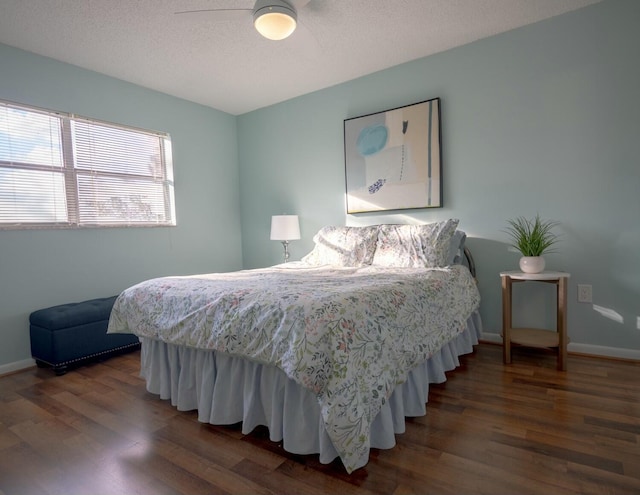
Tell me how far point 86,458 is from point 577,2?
3.89 m

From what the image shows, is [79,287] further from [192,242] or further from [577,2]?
[577,2]

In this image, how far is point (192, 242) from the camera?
4.05 m

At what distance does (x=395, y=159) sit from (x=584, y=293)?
5.88 feet

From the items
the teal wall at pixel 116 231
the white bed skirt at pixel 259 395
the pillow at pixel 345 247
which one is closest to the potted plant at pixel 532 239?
the white bed skirt at pixel 259 395

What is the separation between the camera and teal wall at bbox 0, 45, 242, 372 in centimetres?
277

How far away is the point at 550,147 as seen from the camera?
2.65 m

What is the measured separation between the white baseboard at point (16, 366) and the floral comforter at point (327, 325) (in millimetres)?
1175

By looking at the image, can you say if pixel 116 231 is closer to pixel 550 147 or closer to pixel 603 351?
pixel 550 147

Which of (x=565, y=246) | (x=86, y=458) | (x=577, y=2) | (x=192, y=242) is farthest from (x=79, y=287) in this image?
(x=577, y=2)

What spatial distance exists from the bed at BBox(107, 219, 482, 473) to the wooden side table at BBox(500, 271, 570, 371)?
0.28 meters

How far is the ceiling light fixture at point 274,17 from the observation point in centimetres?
213

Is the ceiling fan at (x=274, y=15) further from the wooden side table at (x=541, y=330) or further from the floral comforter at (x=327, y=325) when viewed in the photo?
the wooden side table at (x=541, y=330)

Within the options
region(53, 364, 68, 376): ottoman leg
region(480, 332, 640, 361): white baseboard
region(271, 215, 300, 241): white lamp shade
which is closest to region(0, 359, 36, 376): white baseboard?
region(53, 364, 68, 376): ottoman leg

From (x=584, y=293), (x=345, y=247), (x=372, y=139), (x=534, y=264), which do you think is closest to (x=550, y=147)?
(x=534, y=264)
